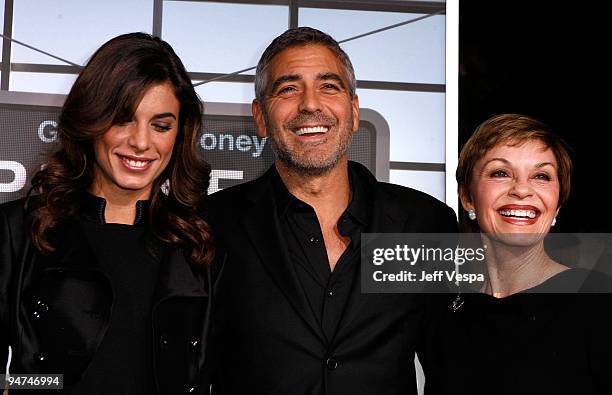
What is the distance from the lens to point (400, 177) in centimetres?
305

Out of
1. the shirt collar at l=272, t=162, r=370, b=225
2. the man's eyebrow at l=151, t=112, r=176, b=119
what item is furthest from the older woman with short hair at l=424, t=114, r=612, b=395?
the man's eyebrow at l=151, t=112, r=176, b=119

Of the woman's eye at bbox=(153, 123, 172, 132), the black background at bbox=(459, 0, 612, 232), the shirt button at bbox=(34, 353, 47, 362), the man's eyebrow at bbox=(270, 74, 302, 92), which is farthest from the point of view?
the black background at bbox=(459, 0, 612, 232)

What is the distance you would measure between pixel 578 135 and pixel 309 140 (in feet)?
3.90

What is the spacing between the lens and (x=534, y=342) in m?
1.95

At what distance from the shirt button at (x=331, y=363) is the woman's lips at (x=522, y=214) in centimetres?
61

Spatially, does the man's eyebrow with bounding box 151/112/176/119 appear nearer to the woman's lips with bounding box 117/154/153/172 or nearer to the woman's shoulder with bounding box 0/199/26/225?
the woman's lips with bounding box 117/154/153/172

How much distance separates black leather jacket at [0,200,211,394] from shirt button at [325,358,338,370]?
0.36m

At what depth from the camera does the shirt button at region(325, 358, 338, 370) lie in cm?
205

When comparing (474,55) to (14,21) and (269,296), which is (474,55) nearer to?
(269,296)

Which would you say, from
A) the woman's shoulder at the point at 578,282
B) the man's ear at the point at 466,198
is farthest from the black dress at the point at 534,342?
the man's ear at the point at 466,198

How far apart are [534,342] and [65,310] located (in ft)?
3.86

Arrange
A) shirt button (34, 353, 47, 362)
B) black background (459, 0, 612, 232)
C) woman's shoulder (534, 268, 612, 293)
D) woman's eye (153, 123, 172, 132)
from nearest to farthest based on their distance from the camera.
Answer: shirt button (34, 353, 47, 362) < woman's shoulder (534, 268, 612, 293) < woman's eye (153, 123, 172, 132) < black background (459, 0, 612, 232)

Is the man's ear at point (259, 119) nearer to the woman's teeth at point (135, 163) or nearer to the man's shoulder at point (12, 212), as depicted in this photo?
the woman's teeth at point (135, 163)

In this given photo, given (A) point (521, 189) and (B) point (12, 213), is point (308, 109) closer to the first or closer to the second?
(A) point (521, 189)
